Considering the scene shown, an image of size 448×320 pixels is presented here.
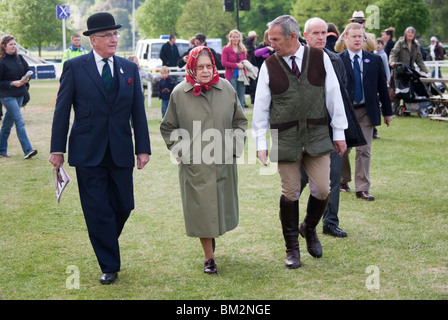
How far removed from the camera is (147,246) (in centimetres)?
650

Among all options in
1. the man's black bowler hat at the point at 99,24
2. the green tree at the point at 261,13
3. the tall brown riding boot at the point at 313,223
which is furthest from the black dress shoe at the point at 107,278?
the green tree at the point at 261,13

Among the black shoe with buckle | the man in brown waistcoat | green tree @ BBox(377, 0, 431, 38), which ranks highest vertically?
green tree @ BBox(377, 0, 431, 38)

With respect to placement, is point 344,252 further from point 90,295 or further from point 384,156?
point 384,156

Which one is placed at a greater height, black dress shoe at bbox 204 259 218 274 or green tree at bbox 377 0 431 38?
green tree at bbox 377 0 431 38

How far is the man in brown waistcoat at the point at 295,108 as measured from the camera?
5512mm

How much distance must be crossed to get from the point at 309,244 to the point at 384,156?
19.2 feet

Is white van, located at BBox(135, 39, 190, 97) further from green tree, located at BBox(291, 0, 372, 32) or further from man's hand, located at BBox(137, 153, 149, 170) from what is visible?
green tree, located at BBox(291, 0, 372, 32)

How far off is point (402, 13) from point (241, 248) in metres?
45.9

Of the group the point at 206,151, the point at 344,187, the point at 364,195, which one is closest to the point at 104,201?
the point at 206,151

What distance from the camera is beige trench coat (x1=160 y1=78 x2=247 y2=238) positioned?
17.9 ft

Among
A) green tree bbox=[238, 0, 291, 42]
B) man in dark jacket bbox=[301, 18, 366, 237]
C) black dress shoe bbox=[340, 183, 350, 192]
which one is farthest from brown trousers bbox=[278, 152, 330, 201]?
green tree bbox=[238, 0, 291, 42]

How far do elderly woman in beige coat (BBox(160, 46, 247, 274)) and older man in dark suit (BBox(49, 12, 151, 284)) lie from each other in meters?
0.42
